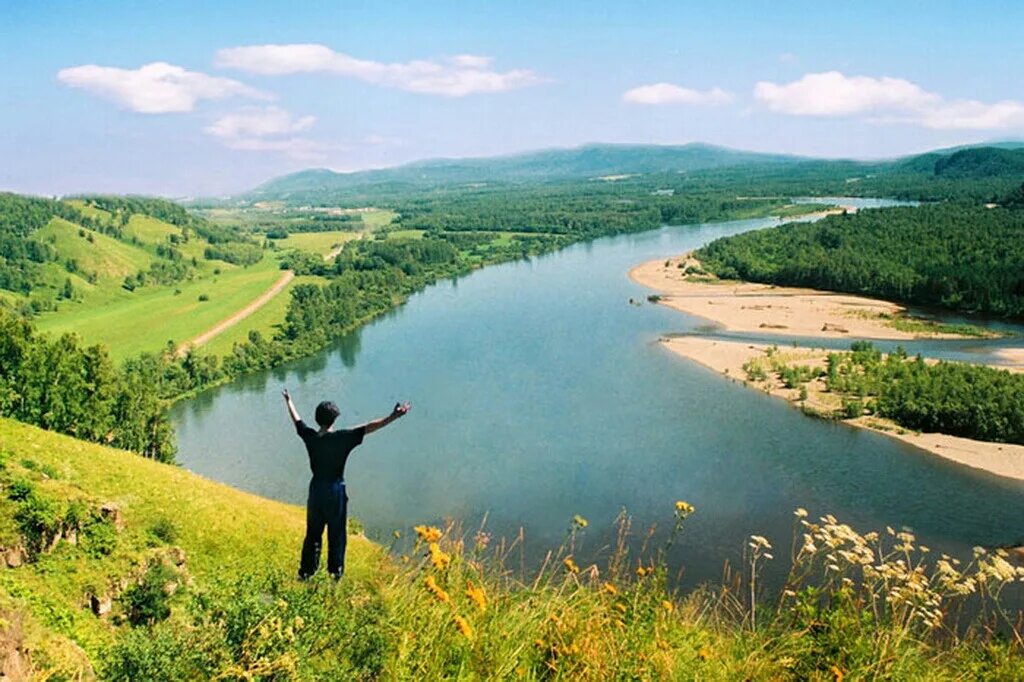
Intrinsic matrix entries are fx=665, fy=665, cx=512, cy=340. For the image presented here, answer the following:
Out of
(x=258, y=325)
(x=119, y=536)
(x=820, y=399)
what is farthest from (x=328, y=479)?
(x=258, y=325)

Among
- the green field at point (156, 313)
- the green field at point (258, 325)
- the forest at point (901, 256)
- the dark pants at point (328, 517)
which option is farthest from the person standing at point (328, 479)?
the forest at point (901, 256)

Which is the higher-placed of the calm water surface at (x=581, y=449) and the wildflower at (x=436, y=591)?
the wildflower at (x=436, y=591)

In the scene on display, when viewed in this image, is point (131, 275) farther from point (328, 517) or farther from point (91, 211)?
point (328, 517)

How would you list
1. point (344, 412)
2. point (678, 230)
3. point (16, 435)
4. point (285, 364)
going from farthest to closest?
1. point (678, 230)
2. point (285, 364)
3. point (344, 412)
4. point (16, 435)

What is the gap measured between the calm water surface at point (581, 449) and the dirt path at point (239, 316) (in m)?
8.74

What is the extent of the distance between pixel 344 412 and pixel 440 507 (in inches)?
535

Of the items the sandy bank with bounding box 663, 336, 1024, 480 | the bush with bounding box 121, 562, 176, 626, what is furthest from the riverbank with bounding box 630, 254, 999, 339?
the bush with bounding box 121, 562, 176, 626

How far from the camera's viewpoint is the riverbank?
53.0 meters

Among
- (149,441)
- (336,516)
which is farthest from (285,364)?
(336,516)

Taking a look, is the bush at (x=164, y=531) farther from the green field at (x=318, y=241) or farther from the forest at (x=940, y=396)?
the green field at (x=318, y=241)

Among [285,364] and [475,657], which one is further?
[285,364]

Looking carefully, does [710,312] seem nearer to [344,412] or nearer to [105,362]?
[344,412]

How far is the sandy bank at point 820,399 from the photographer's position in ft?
97.9

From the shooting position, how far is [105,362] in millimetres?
28172
